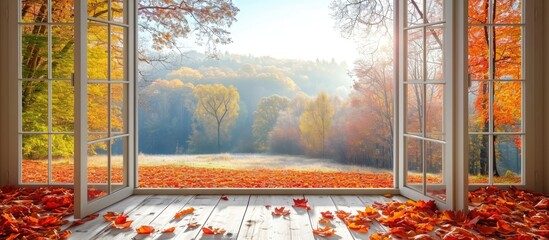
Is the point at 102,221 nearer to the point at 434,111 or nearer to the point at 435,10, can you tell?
the point at 434,111

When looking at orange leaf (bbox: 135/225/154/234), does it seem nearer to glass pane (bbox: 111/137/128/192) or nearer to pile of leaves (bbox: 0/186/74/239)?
pile of leaves (bbox: 0/186/74/239)

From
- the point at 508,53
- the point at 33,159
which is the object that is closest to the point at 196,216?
the point at 508,53

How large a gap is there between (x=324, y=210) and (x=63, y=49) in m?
3.90

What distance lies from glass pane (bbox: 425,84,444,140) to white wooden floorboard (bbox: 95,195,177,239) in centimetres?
199

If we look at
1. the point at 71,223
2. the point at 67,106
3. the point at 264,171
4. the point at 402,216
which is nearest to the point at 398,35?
the point at 402,216

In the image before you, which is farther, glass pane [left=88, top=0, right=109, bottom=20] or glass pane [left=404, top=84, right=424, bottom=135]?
glass pane [left=404, top=84, right=424, bottom=135]

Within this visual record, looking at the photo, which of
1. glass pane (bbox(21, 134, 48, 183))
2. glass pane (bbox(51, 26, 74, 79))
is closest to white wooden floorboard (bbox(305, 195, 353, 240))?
glass pane (bbox(51, 26, 74, 79))

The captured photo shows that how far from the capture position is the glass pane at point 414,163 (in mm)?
3682

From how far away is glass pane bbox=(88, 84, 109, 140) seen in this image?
3402 millimetres

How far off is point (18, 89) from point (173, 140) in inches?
172

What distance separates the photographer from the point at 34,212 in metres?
3.19

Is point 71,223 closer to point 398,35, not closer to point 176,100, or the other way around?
point 398,35

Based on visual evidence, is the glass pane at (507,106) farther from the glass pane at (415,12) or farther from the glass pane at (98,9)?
the glass pane at (98,9)

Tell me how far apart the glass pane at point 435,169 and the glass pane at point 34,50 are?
14.4 ft
